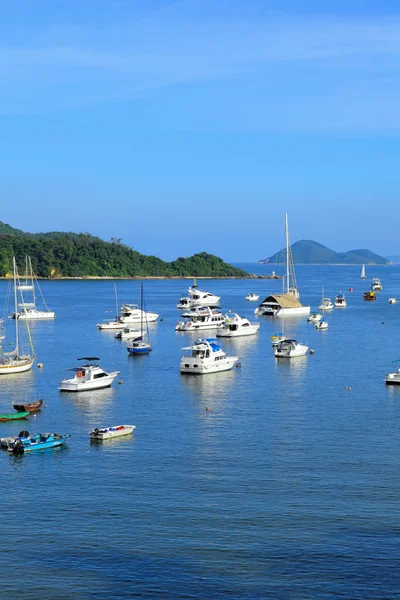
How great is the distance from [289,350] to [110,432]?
41.3 meters

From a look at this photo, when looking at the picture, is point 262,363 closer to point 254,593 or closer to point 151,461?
point 151,461

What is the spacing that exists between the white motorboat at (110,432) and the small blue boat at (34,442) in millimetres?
2197

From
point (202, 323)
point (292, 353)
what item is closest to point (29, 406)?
point (292, 353)

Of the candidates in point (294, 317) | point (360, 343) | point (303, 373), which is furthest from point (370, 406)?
point (294, 317)

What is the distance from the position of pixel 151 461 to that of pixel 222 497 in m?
7.37

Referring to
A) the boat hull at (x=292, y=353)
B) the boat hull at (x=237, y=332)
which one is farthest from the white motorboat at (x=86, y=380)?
the boat hull at (x=237, y=332)

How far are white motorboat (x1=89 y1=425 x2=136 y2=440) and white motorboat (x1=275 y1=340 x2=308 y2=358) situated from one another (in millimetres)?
39359

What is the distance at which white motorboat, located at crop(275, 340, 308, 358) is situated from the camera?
9119 centimetres

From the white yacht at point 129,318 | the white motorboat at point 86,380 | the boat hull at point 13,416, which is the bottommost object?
the boat hull at point 13,416

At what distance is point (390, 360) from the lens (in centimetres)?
8988

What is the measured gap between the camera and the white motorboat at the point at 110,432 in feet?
174

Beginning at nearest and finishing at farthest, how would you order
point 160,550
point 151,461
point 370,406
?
point 160,550 → point 151,461 → point 370,406

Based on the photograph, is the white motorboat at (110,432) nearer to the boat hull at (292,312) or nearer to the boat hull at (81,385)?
the boat hull at (81,385)

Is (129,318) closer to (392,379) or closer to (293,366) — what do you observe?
(293,366)
